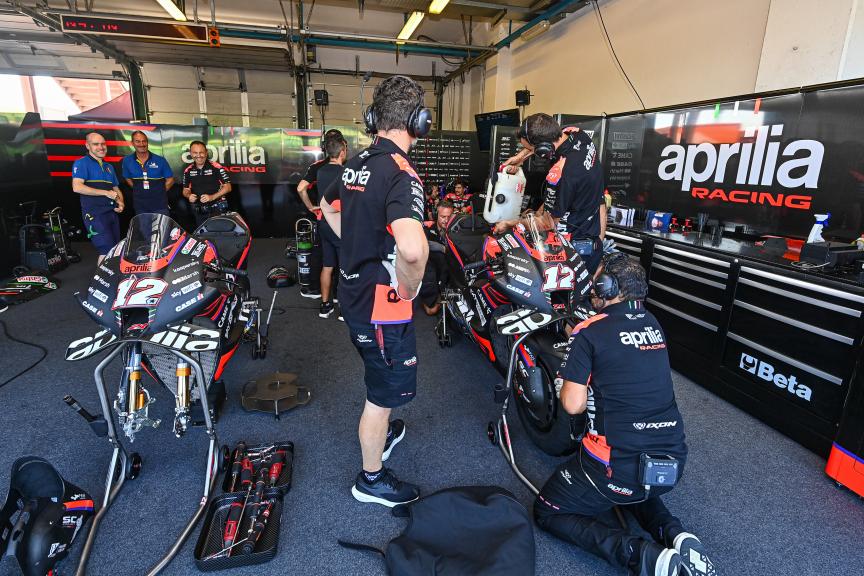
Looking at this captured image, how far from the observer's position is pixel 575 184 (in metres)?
3.09

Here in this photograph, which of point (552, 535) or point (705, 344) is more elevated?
point (705, 344)

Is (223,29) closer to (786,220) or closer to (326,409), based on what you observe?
(326,409)

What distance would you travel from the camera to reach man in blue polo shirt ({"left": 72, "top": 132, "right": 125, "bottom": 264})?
4.61 metres

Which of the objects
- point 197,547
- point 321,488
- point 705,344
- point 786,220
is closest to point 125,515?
point 197,547

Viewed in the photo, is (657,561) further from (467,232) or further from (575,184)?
(467,232)

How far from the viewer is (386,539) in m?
1.86

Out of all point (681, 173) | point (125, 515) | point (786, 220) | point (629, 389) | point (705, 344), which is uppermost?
point (681, 173)

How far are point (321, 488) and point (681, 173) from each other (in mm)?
4070

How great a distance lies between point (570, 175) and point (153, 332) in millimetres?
2530

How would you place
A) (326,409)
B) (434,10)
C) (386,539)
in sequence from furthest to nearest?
1. (434,10)
2. (326,409)
3. (386,539)

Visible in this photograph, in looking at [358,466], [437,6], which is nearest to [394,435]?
[358,466]

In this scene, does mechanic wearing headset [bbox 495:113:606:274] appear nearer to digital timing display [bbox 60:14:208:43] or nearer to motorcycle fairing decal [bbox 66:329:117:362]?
motorcycle fairing decal [bbox 66:329:117:362]

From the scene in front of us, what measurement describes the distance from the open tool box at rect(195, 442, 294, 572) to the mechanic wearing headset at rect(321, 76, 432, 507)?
0.41 metres

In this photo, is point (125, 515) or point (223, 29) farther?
point (223, 29)
